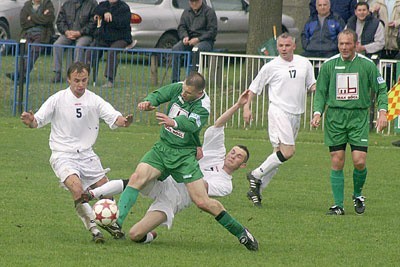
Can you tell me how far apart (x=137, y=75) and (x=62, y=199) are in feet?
27.8

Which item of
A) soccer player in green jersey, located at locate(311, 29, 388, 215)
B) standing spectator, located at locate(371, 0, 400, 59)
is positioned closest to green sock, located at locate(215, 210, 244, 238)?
soccer player in green jersey, located at locate(311, 29, 388, 215)

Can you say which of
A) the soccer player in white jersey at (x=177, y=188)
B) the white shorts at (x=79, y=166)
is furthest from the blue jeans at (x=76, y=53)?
the white shorts at (x=79, y=166)

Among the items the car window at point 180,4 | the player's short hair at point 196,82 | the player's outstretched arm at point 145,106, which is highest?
the car window at point 180,4

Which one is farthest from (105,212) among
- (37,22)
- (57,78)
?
(37,22)

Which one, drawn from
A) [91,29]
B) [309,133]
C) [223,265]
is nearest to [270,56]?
[309,133]

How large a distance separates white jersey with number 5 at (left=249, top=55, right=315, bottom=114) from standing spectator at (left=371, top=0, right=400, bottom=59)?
711cm

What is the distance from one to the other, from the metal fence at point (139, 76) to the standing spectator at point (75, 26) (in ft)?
0.58

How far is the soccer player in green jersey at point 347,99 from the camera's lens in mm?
12305

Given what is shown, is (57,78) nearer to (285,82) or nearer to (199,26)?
(199,26)

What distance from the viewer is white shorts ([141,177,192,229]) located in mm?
10281

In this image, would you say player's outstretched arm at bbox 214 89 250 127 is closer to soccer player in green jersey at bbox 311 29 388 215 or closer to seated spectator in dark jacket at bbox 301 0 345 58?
soccer player in green jersey at bbox 311 29 388 215

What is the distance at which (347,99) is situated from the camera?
1233 centimetres

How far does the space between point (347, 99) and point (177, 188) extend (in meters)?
2.68

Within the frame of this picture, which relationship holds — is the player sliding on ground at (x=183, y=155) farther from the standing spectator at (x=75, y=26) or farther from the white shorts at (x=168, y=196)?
the standing spectator at (x=75, y=26)
